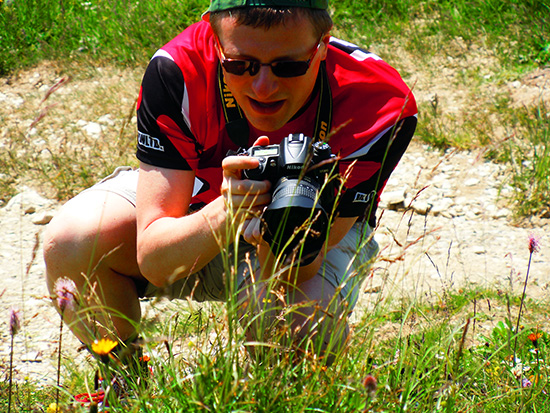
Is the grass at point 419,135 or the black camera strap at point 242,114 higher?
the black camera strap at point 242,114

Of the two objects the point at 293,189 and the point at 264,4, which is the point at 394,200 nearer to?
the point at 264,4

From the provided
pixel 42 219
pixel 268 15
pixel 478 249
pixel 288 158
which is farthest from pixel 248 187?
pixel 42 219

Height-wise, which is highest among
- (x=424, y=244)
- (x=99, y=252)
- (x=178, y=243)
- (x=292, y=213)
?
(x=292, y=213)

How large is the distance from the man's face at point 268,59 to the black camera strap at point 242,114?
5 cm

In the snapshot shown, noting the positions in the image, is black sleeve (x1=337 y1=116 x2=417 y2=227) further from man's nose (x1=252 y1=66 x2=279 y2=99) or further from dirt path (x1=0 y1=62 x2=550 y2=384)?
dirt path (x1=0 y1=62 x2=550 y2=384)

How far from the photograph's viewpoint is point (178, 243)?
2.08 meters

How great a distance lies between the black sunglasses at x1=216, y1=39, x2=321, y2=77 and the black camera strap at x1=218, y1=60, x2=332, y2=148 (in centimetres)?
15

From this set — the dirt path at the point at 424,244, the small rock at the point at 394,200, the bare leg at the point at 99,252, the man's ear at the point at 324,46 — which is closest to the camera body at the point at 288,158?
the man's ear at the point at 324,46

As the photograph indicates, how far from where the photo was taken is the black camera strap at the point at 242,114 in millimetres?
2273

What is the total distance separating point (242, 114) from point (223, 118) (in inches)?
3.4

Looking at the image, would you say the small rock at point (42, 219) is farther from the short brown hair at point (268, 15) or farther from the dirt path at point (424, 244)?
the short brown hair at point (268, 15)

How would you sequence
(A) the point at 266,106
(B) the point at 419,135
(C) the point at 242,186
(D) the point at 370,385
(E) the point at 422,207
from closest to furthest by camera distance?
(D) the point at 370,385
(C) the point at 242,186
(A) the point at 266,106
(E) the point at 422,207
(B) the point at 419,135

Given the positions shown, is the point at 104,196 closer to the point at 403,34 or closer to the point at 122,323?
the point at 122,323

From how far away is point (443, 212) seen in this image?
3.96 meters
